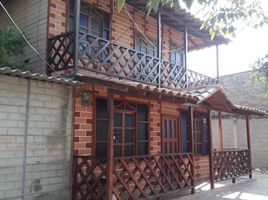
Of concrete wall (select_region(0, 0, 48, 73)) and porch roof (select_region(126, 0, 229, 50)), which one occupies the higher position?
porch roof (select_region(126, 0, 229, 50))

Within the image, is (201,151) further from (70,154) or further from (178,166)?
(70,154)

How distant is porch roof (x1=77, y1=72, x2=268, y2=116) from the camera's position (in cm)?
651

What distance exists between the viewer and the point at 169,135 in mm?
10672

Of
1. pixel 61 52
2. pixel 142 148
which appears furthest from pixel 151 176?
pixel 61 52

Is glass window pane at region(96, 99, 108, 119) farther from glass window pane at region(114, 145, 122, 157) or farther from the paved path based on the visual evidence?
the paved path

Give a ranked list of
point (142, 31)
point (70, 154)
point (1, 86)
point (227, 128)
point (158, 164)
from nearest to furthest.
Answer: point (1, 86), point (70, 154), point (158, 164), point (142, 31), point (227, 128)

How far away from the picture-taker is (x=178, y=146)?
10.9m

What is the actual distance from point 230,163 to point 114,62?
17.4 feet

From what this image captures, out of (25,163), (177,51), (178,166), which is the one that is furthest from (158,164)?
(177,51)

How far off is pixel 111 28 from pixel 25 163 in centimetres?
467

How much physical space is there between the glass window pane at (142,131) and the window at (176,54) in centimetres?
340

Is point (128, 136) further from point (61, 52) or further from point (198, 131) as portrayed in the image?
point (198, 131)

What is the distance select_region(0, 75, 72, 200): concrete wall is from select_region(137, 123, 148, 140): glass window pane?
8.76 feet

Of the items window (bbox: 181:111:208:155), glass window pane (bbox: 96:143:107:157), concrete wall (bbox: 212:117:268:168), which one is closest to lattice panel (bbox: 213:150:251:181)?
window (bbox: 181:111:208:155)
